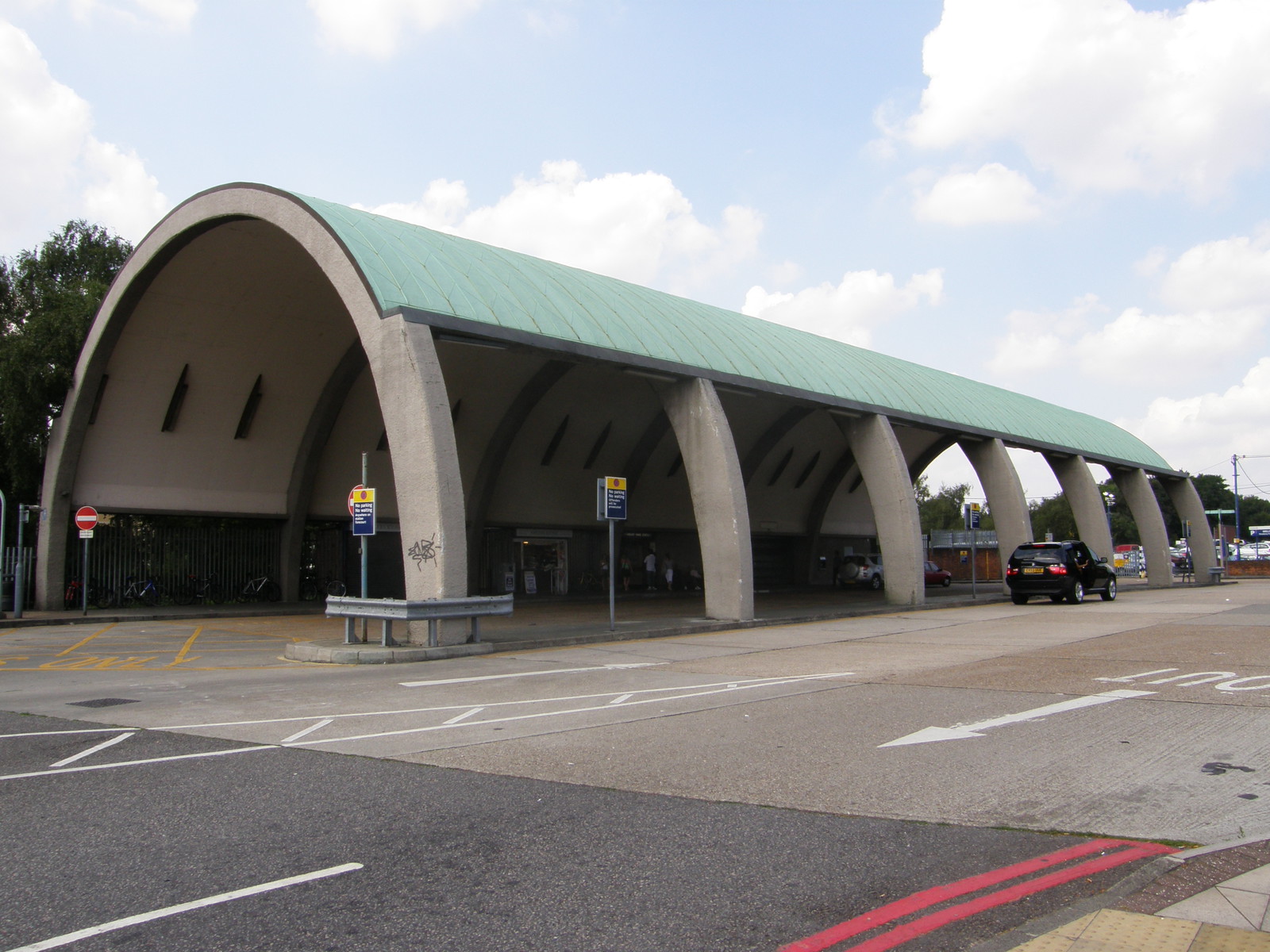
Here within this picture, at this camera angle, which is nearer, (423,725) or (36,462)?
(423,725)

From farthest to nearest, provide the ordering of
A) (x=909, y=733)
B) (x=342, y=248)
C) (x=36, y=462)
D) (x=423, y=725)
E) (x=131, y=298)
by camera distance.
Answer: (x=36, y=462) < (x=131, y=298) < (x=342, y=248) < (x=423, y=725) < (x=909, y=733)

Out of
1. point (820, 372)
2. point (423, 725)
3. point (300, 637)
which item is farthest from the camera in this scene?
point (820, 372)

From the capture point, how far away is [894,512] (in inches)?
982

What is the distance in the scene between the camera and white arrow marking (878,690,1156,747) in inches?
293

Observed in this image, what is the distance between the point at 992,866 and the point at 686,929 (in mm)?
1632

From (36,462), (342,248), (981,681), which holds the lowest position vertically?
(981,681)

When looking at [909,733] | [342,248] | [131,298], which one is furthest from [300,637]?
[909,733]

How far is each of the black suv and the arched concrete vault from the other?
11.0 ft

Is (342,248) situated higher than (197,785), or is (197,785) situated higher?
(342,248)

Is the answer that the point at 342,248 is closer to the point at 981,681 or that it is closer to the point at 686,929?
the point at 981,681

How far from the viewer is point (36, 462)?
95.5 feet

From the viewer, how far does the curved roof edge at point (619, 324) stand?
16.2 meters

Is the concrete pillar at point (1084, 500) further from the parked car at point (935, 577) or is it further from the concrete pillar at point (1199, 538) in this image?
the concrete pillar at point (1199, 538)

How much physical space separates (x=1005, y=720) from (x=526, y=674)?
625cm
